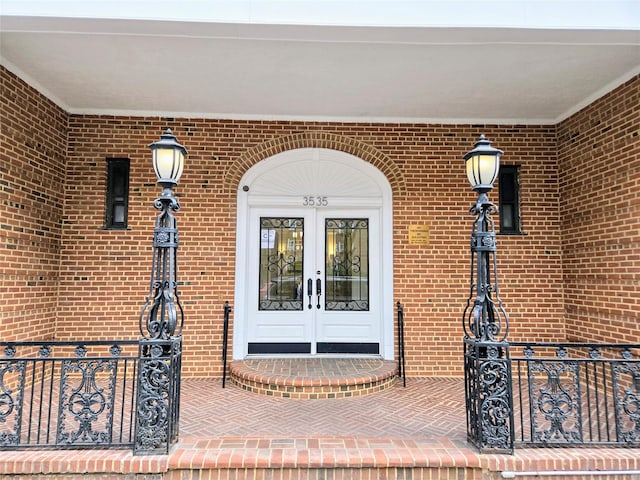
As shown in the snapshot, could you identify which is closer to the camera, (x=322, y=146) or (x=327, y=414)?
(x=327, y=414)

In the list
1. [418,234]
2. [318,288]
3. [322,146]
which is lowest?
[318,288]

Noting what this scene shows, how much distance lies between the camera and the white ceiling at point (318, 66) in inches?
132

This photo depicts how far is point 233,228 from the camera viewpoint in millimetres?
5133

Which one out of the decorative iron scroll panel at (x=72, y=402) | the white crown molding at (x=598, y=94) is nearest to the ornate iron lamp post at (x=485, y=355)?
the white crown molding at (x=598, y=94)

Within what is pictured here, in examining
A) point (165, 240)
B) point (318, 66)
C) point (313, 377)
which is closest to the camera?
point (165, 240)

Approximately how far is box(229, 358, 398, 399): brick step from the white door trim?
494 mm

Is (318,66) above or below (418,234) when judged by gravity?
above

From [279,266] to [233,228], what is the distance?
84 cm

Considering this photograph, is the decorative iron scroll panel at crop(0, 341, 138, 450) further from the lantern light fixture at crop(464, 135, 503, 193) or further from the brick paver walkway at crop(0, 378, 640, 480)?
the lantern light fixture at crop(464, 135, 503, 193)

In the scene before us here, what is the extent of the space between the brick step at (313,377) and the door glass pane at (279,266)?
82 centimetres

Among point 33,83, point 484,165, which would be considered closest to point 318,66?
point 484,165

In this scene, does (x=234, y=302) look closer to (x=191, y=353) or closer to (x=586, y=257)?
(x=191, y=353)

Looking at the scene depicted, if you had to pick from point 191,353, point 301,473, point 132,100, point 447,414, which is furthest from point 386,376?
point 132,100

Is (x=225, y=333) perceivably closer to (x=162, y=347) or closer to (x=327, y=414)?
(x=327, y=414)
